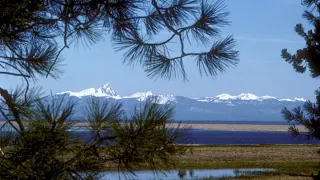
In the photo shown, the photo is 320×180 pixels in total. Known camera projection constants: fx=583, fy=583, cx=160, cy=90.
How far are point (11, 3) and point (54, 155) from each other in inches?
26.0

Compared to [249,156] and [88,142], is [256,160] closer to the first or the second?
[249,156]

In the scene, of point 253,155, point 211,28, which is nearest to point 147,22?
point 211,28

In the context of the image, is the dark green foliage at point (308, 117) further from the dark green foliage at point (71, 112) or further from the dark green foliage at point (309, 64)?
the dark green foliage at point (71, 112)

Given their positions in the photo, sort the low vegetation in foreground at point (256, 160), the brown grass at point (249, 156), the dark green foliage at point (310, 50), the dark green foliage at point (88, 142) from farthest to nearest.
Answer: the brown grass at point (249, 156) → the low vegetation in foreground at point (256, 160) → the dark green foliage at point (310, 50) → the dark green foliage at point (88, 142)

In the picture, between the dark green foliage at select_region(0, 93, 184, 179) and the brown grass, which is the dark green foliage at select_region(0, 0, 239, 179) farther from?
the brown grass

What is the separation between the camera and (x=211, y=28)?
9.66ft

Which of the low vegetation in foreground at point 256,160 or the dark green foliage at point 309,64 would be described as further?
the low vegetation in foreground at point 256,160

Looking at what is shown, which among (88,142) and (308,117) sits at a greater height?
(308,117)

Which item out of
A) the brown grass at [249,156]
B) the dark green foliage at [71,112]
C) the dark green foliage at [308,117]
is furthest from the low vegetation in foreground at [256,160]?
the dark green foliage at [71,112]

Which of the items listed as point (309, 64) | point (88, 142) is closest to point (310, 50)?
point (309, 64)

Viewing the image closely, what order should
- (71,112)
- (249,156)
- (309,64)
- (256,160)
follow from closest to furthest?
(71,112) < (309,64) < (256,160) < (249,156)

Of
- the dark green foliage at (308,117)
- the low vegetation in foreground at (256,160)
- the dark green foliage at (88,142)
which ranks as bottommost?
the low vegetation in foreground at (256,160)

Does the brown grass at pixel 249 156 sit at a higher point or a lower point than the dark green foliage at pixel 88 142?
lower

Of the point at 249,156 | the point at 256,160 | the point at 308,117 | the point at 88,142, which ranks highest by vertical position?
the point at 308,117
